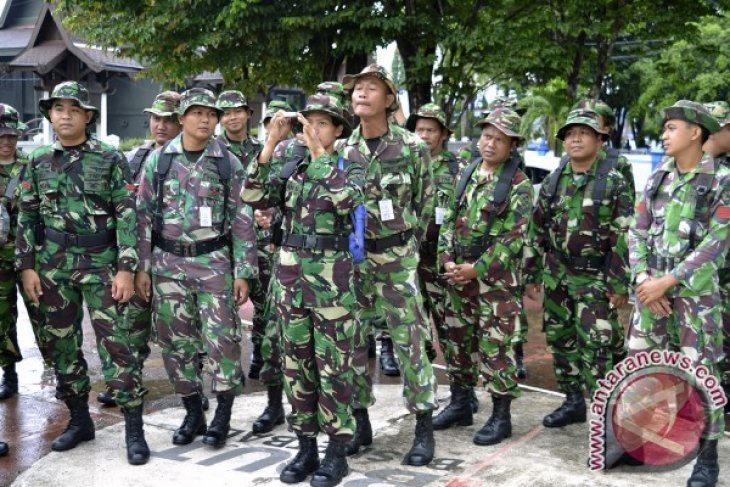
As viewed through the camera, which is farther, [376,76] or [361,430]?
[361,430]

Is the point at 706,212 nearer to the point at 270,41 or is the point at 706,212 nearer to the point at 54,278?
the point at 54,278

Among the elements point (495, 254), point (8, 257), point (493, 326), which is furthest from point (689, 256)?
point (8, 257)

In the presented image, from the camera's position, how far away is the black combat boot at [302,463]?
496 cm

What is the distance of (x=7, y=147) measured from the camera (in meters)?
6.59

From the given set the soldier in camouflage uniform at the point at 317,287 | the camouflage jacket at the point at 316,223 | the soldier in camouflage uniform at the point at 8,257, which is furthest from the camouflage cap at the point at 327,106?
the soldier in camouflage uniform at the point at 8,257

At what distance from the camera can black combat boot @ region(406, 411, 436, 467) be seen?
526cm

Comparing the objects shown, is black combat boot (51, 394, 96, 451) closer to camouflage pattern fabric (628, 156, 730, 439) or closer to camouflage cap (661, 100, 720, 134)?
camouflage pattern fabric (628, 156, 730, 439)

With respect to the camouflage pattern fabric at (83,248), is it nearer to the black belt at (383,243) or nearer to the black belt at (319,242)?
the black belt at (319,242)

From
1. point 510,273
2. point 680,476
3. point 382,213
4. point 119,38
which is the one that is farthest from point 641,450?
point 119,38

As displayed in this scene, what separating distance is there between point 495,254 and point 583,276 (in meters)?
0.62

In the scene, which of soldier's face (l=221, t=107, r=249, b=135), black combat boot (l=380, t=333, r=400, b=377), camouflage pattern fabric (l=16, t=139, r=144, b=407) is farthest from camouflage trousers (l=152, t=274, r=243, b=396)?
black combat boot (l=380, t=333, r=400, b=377)

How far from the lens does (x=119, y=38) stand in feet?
38.4

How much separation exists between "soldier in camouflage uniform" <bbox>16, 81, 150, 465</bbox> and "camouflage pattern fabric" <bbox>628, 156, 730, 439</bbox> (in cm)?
298

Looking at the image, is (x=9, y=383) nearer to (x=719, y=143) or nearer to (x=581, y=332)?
(x=581, y=332)
